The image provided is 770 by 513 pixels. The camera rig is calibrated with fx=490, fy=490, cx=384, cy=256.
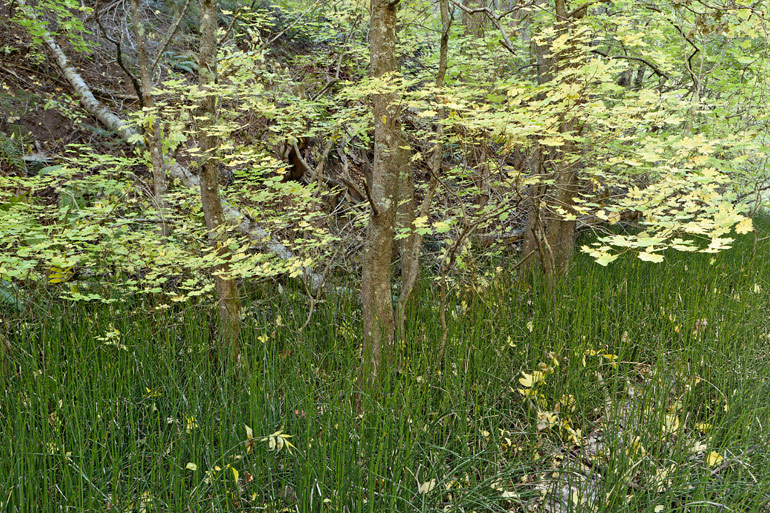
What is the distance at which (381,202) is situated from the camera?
2287mm

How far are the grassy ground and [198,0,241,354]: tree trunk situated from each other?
0.17 metres

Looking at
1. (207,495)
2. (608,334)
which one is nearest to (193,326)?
(207,495)

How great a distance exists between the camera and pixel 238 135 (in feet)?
15.6

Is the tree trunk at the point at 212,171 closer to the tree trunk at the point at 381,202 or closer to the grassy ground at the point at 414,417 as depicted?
the grassy ground at the point at 414,417

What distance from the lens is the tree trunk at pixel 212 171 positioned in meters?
2.34

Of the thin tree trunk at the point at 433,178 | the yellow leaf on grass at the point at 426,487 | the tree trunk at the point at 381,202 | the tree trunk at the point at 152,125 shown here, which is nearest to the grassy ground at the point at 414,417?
the yellow leaf on grass at the point at 426,487

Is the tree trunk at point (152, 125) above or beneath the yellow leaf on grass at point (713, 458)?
above

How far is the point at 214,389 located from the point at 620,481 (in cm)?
181

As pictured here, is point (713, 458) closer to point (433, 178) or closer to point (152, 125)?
Answer: point (433, 178)

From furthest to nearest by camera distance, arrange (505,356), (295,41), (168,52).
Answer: (295,41) → (168,52) → (505,356)

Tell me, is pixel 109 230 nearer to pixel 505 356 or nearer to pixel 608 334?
pixel 505 356

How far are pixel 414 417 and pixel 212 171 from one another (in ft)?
5.07

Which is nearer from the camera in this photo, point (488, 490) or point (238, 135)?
point (488, 490)

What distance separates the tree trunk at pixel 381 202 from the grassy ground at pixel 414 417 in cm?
14
